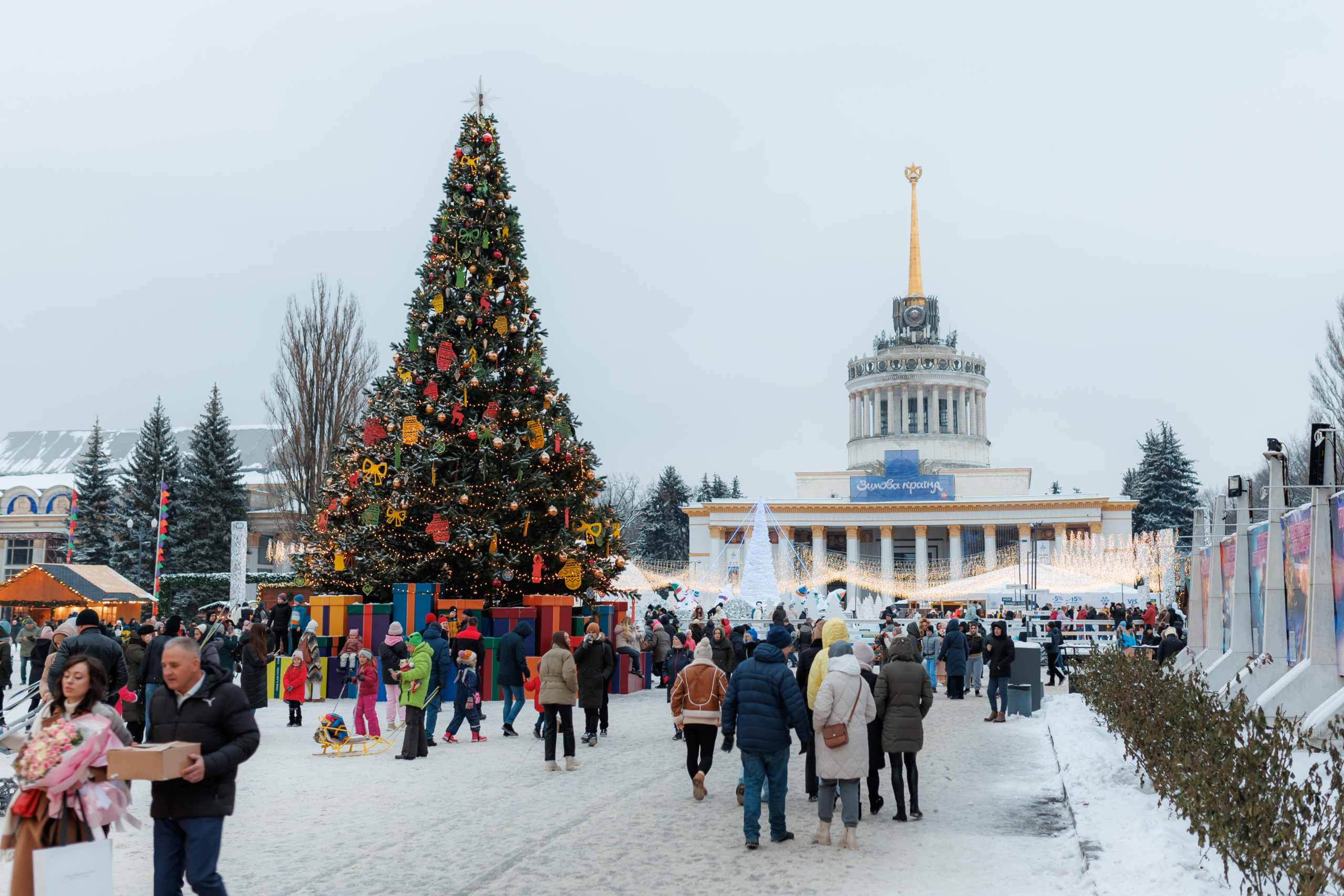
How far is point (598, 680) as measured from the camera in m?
14.3

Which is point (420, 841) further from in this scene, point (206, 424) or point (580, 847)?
point (206, 424)

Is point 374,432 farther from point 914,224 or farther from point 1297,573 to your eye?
point 914,224

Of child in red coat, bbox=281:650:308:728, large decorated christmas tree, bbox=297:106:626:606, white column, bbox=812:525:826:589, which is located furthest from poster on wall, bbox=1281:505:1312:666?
white column, bbox=812:525:826:589

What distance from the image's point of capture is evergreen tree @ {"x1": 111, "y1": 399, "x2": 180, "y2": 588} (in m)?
55.6

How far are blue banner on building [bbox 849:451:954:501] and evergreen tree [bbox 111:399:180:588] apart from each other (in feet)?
150

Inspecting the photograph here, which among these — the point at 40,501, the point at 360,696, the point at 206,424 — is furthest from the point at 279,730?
the point at 40,501

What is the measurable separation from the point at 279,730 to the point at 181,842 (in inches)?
475

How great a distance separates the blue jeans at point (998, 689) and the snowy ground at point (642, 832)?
4.54 meters

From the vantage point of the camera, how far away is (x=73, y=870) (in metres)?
4.94

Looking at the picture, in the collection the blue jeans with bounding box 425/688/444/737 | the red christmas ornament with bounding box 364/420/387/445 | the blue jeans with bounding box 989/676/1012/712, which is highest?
the red christmas ornament with bounding box 364/420/387/445

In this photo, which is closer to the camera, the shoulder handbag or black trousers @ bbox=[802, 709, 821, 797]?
the shoulder handbag

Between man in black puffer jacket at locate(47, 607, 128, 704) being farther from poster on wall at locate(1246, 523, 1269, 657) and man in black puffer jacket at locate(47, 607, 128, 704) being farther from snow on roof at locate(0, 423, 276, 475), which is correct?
snow on roof at locate(0, 423, 276, 475)

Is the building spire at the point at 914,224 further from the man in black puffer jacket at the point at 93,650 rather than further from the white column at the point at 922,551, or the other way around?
the man in black puffer jacket at the point at 93,650

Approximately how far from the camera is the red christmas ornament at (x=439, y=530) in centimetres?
2108
